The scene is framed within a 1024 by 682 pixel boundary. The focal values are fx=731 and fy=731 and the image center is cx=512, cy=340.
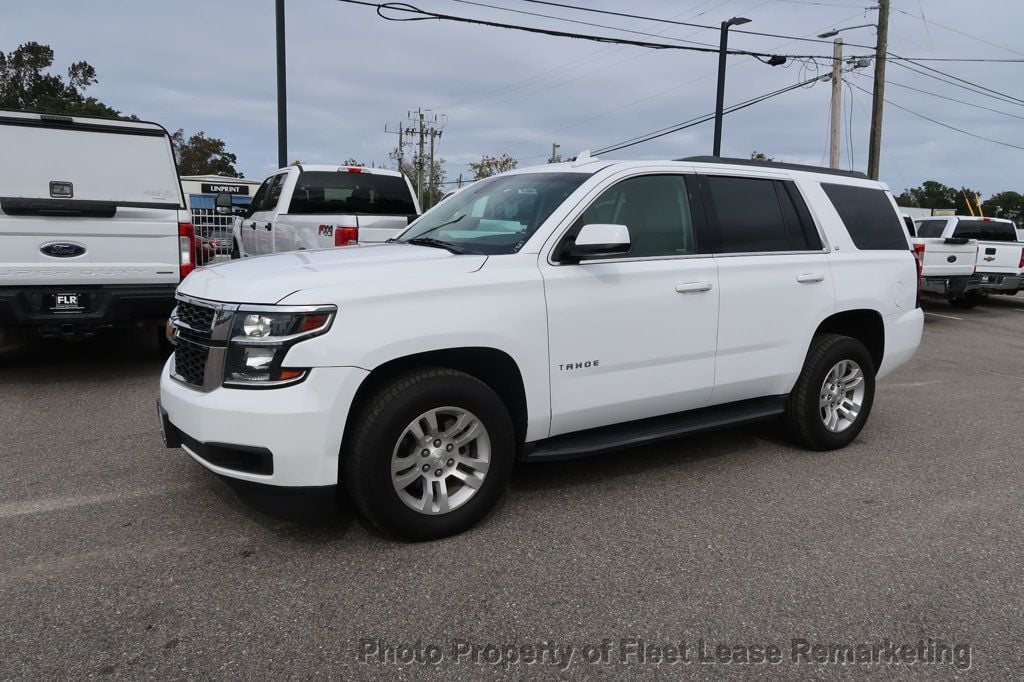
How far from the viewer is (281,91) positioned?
12.9 metres

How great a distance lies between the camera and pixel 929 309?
1566 cm

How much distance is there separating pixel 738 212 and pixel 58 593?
398 centimetres

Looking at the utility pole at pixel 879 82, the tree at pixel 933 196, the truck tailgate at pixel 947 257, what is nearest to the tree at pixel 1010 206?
the tree at pixel 933 196

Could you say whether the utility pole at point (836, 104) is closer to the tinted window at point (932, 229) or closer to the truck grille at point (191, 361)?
the tinted window at point (932, 229)

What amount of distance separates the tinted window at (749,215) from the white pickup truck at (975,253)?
32.2 feet

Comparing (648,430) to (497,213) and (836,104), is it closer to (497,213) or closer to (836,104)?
(497,213)

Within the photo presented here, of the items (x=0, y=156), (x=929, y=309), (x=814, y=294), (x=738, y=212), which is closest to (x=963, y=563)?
(x=814, y=294)

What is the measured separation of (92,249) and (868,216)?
6082 mm

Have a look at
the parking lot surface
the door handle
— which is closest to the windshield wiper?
the door handle

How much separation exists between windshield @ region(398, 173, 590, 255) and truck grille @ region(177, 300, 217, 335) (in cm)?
126

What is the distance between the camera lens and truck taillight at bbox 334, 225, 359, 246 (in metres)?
7.98

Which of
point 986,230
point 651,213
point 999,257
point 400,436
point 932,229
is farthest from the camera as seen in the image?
point 932,229

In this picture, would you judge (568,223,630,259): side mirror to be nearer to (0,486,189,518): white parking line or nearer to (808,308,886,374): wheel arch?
(808,308,886,374): wheel arch

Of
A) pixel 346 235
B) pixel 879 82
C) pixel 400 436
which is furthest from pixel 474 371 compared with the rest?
pixel 879 82
